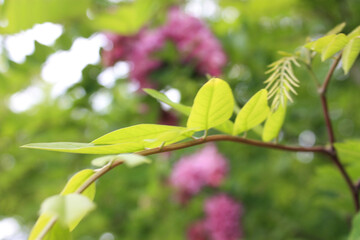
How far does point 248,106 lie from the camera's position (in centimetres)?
36

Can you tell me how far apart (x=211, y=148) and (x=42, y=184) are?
0.56 meters

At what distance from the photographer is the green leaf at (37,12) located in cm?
94

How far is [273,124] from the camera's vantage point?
16.0 inches

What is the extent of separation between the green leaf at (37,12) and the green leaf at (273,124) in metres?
0.72

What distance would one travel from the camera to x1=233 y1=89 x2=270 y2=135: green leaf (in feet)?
1.15

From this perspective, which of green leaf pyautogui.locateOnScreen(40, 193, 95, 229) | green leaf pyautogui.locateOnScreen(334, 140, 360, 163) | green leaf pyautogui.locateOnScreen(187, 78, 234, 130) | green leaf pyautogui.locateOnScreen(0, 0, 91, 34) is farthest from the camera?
green leaf pyautogui.locateOnScreen(0, 0, 91, 34)

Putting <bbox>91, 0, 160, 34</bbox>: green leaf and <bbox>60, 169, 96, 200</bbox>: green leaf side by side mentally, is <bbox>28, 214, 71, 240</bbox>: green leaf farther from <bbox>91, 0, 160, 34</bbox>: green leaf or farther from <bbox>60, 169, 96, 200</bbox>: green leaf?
<bbox>91, 0, 160, 34</bbox>: green leaf

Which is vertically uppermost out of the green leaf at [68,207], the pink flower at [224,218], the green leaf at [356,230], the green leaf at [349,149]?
the green leaf at [68,207]

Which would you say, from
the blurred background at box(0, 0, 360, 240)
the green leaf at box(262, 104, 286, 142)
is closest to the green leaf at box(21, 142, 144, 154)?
the green leaf at box(262, 104, 286, 142)

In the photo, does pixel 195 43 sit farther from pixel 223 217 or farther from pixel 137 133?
pixel 137 133

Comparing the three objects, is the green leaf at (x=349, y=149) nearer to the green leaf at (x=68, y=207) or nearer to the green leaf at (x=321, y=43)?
the green leaf at (x=321, y=43)

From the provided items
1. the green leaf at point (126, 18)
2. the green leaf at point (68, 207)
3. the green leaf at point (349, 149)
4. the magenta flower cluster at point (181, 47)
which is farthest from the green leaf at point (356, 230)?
the green leaf at point (126, 18)

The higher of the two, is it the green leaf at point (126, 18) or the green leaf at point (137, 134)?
the green leaf at point (137, 134)

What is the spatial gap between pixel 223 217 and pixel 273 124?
901mm
